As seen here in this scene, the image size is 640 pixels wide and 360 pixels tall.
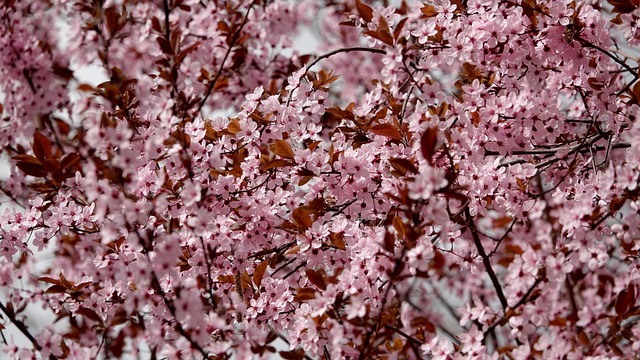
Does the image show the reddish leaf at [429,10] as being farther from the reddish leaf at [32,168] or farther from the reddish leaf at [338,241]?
the reddish leaf at [32,168]

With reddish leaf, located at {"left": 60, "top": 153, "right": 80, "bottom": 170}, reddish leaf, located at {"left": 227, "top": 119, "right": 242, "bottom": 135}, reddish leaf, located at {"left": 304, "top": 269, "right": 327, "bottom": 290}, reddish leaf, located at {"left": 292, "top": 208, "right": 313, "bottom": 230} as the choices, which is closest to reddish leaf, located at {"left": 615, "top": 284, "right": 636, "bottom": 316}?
reddish leaf, located at {"left": 304, "top": 269, "right": 327, "bottom": 290}

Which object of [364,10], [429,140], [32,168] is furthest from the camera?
[364,10]

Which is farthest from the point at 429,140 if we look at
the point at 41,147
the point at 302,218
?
the point at 41,147

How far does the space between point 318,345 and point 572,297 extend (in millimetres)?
2157

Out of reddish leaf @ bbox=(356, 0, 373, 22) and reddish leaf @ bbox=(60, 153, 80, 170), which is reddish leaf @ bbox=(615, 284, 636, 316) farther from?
reddish leaf @ bbox=(60, 153, 80, 170)

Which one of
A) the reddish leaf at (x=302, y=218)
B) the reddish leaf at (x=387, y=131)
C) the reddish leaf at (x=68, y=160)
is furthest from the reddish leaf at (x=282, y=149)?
the reddish leaf at (x=68, y=160)

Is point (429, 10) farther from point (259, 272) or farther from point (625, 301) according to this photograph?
point (625, 301)

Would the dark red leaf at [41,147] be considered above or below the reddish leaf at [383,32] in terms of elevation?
below

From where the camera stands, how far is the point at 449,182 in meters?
2.11

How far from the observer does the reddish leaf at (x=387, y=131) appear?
272cm

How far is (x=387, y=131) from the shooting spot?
275 centimetres

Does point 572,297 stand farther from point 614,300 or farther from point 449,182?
point 449,182

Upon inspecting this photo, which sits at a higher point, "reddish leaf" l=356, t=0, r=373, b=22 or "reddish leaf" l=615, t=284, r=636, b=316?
"reddish leaf" l=356, t=0, r=373, b=22

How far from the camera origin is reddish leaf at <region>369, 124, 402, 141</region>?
2724mm
